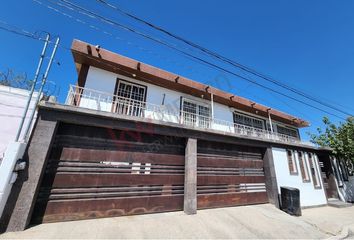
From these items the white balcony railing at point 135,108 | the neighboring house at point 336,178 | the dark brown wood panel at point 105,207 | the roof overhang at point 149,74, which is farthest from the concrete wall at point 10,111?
the neighboring house at point 336,178

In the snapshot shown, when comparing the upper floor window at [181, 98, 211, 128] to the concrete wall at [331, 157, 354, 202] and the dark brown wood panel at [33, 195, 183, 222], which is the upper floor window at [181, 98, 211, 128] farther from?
the concrete wall at [331, 157, 354, 202]

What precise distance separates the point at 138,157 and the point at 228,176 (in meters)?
3.94

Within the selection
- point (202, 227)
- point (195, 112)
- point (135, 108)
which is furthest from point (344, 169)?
point (135, 108)

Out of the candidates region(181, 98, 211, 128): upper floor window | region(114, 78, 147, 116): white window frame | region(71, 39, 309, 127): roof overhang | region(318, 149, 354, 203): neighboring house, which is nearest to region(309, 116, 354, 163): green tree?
region(318, 149, 354, 203): neighboring house

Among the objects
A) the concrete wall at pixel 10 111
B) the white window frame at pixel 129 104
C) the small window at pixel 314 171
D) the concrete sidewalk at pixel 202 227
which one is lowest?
the concrete sidewalk at pixel 202 227

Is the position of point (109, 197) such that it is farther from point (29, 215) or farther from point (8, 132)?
point (8, 132)

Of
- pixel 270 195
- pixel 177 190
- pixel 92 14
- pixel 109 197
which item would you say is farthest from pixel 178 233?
pixel 92 14

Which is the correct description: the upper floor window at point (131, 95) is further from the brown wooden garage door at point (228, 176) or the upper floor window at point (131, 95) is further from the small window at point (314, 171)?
the small window at point (314, 171)

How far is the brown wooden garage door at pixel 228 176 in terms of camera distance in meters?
6.51

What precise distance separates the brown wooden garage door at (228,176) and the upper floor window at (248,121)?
3.67m

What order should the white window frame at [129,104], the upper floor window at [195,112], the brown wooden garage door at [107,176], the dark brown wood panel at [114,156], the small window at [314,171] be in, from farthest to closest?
the small window at [314,171], the upper floor window at [195,112], the white window frame at [129,104], the dark brown wood panel at [114,156], the brown wooden garage door at [107,176]

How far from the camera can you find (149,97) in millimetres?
8414

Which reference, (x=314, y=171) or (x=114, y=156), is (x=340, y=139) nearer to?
(x=314, y=171)

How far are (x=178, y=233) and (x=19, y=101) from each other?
775cm
